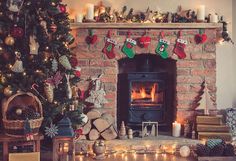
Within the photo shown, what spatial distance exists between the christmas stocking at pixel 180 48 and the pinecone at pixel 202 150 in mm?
1172

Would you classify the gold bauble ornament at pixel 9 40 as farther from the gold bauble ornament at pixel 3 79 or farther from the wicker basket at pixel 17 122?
the wicker basket at pixel 17 122

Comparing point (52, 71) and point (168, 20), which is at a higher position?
point (168, 20)

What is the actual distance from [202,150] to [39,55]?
78.3 inches

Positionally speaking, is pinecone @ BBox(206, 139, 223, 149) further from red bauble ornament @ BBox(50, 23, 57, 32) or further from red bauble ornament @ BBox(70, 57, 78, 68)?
red bauble ornament @ BBox(50, 23, 57, 32)

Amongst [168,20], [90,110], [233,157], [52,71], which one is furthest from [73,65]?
[233,157]

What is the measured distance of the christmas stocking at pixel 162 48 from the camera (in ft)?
16.9

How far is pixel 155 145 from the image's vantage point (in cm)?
492

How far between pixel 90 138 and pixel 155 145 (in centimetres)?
76

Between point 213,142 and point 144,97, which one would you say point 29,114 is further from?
point 213,142

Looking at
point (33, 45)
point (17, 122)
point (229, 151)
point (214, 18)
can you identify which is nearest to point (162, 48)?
point (214, 18)

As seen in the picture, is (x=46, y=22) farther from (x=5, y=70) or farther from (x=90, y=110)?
(x=90, y=110)

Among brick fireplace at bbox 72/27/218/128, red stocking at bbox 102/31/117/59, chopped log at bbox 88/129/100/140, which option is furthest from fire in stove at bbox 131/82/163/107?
chopped log at bbox 88/129/100/140

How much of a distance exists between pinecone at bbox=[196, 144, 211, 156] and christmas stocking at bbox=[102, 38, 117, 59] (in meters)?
1.51

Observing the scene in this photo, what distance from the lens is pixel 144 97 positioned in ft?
17.6
